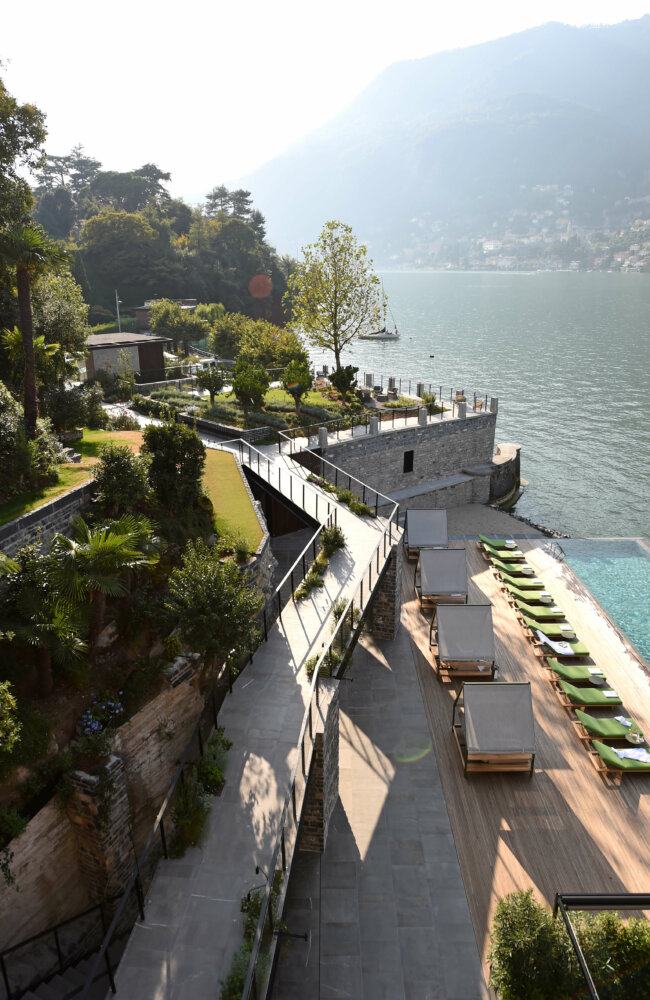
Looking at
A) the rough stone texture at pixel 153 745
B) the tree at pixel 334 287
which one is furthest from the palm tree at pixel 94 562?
the tree at pixel 334 287

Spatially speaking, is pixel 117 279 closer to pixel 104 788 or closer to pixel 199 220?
pixel 199 220

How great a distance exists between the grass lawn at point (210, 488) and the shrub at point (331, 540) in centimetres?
210

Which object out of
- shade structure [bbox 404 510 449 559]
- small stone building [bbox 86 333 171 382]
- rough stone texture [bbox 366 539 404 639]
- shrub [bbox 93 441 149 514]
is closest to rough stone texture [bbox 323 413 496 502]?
shade structure [bbox 404 510 449 559]

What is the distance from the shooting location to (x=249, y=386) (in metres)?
30.6

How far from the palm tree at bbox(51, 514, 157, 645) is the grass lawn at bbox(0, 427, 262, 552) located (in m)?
2.93

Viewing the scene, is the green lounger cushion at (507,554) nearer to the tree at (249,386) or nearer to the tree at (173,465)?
the tree at (249,386)

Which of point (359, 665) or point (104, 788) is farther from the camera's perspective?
point (359, 665)

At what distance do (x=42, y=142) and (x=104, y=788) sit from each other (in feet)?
78.7

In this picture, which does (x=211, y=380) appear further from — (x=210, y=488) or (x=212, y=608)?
(x=212, y=608)

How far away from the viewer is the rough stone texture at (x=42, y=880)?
9586mm

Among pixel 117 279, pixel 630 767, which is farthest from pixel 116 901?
pixel 117 279

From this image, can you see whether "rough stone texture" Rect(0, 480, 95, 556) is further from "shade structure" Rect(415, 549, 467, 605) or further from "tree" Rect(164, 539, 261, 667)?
"shade structure" Rect(415, 549, 467, 605)

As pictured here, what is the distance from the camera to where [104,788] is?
10.3m

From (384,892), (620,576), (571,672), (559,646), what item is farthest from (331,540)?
(620,576)
